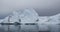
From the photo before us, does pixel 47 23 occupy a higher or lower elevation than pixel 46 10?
lower

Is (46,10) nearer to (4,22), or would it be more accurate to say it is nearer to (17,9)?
(17,9)

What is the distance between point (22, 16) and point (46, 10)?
291 mm

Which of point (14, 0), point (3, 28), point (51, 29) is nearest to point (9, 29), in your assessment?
point (3, 28)

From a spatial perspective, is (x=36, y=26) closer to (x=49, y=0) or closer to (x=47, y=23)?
(x=47, y=23)

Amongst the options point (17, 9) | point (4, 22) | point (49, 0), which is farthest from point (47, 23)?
point (4, 22)

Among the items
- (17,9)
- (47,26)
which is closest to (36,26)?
(47,26)

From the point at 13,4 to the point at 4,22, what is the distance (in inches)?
9.4

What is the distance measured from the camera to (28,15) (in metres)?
1.73

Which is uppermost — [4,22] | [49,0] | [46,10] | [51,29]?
[49,0]

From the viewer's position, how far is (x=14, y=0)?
5.74ft

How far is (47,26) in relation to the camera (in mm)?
1700

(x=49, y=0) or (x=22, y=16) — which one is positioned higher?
(x=49, y=0)

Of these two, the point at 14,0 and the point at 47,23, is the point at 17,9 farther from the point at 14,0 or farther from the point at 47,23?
the point at 47,23

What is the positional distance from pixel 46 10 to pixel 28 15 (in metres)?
0.22
